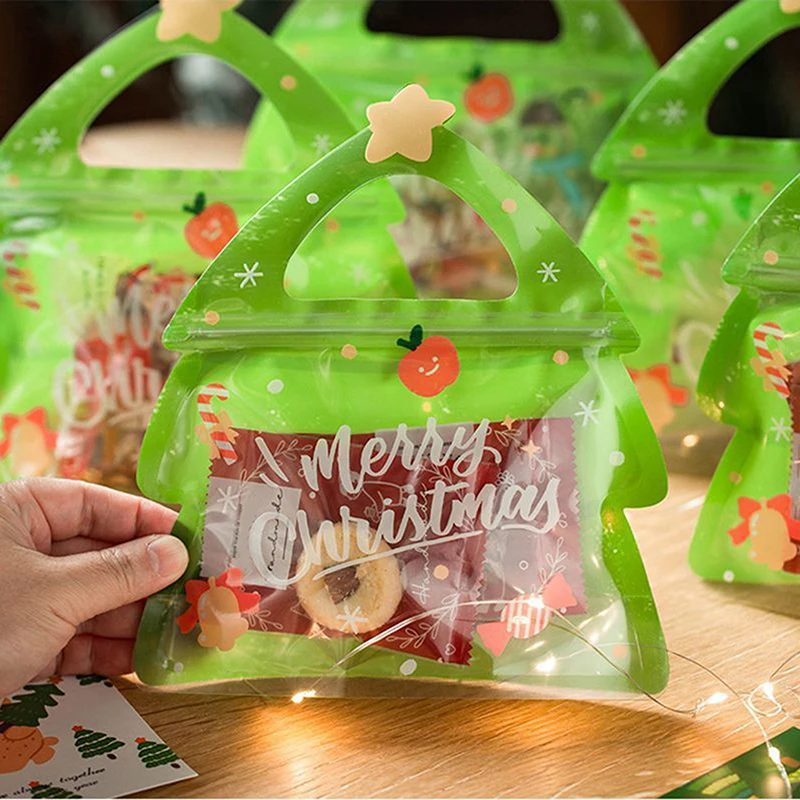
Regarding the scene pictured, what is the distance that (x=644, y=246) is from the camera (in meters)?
1.01

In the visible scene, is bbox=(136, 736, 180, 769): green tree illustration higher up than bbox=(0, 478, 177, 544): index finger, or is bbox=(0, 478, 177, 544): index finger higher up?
bbox=(0, 478, 177, 544): index finger

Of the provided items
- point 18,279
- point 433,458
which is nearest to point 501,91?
point 18,279

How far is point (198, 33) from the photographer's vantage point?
918 millimetres

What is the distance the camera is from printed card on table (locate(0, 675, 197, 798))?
0.61 metres

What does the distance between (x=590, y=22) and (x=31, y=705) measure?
86 cm

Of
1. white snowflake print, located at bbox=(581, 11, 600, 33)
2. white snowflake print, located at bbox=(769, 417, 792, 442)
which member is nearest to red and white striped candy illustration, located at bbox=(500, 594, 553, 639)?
white snowflake print, located at bbox=(769, 417, 792, 442)

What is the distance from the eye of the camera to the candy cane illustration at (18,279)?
0.95m

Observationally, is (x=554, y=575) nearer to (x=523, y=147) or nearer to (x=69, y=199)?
(x=69, y=199)

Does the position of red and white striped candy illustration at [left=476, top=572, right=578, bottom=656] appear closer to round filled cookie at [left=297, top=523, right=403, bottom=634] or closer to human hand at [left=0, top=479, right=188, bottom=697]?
round filled cookie at [left=297, top=523, right=403, bottom=634]

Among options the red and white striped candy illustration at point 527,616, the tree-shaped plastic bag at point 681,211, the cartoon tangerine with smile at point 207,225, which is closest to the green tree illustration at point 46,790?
the red and white striped candy illustration at point 527,616

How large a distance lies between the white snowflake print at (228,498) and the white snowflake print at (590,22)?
721 mm

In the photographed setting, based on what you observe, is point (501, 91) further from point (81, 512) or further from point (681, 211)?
point (81, 512)

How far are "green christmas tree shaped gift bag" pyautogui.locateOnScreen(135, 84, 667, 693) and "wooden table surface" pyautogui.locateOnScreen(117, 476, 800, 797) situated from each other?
0.02m

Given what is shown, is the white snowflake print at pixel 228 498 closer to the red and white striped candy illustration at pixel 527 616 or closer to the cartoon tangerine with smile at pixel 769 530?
the red and white striped candy illustration at pixel 527 616
